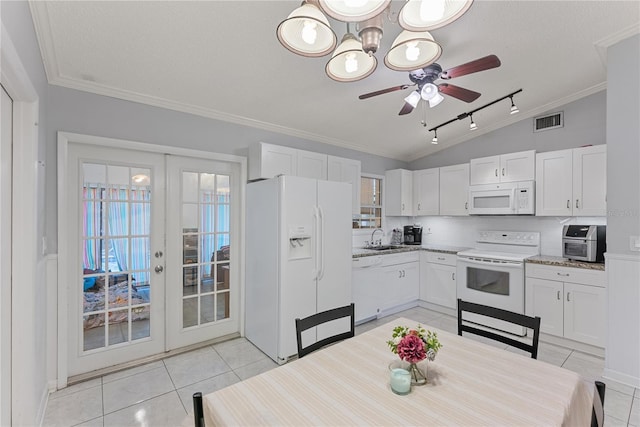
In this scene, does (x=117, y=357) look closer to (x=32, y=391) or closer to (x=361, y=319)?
(x=32, y=391)

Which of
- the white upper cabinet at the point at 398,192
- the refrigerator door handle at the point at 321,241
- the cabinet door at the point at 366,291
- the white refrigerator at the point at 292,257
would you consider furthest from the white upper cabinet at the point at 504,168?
the refrigerator door handle at the point at 321,241

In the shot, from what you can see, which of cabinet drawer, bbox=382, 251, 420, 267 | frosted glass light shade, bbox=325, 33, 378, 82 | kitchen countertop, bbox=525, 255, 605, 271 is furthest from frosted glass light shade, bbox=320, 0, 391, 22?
kitchen countertop, bbox=525, 255, 605, 271

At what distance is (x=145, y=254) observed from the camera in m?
2.94

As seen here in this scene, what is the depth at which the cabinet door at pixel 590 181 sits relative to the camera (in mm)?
3278

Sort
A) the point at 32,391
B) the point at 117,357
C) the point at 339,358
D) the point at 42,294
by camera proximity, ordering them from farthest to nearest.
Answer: the point at 117,357, the point at 42,294, the point at 32,391, the point at 339,358

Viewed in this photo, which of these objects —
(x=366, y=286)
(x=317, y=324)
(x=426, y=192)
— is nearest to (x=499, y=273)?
(x=366, y=286)

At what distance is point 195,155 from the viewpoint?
3131mm

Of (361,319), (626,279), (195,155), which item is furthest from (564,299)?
(195,155)

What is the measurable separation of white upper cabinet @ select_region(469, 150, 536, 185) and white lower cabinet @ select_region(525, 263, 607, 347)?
3.85 ft

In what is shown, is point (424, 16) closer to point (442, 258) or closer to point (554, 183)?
point (554, 183)

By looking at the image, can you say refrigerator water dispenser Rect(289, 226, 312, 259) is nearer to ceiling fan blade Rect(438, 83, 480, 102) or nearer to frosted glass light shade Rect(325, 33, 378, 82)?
frosted glass light shade Rect(325, 33, 378, 82)

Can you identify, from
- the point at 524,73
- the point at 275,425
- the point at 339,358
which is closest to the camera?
the point at 275,425

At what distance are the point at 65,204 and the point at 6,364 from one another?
132cm

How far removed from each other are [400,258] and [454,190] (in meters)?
1.34
